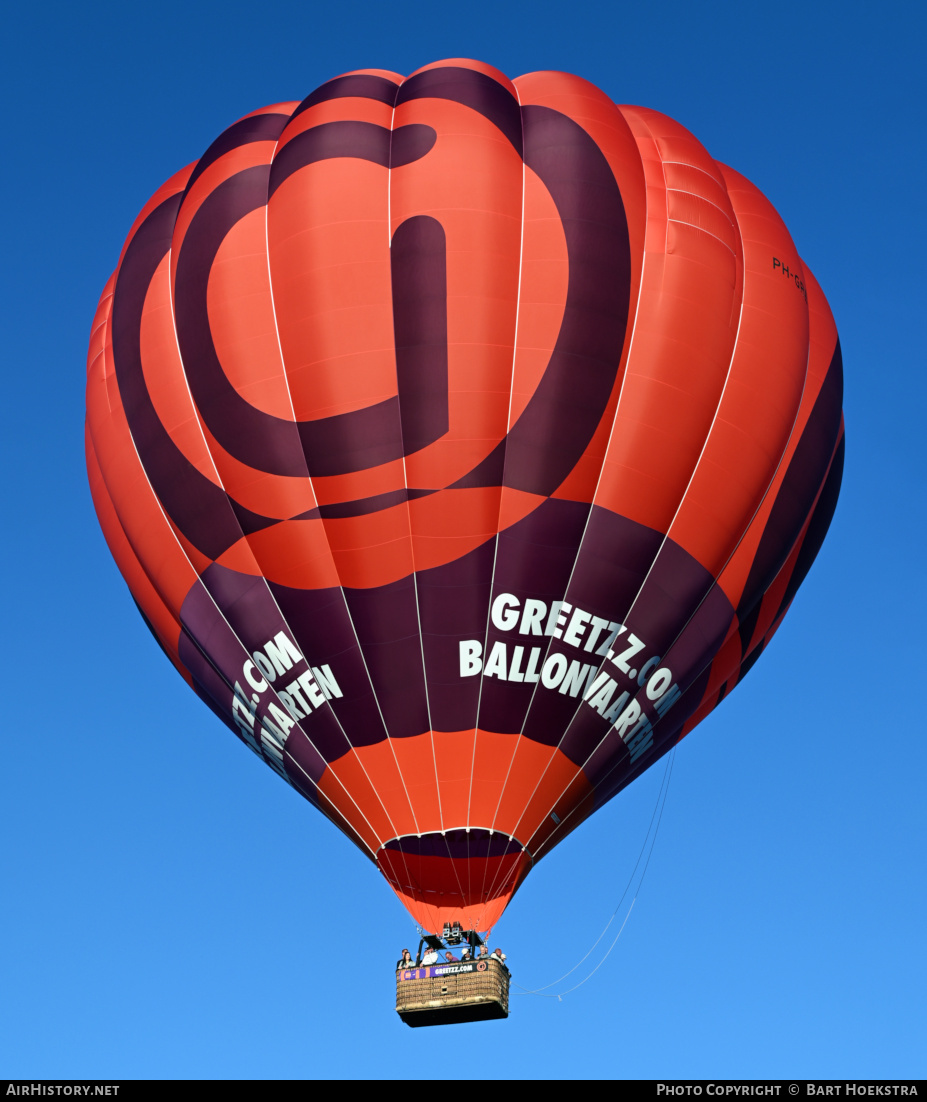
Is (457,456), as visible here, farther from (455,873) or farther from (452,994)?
(452,994)

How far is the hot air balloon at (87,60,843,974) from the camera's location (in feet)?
54.1

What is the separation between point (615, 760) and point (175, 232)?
761cm

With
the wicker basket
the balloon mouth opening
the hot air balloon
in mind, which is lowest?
the wicker basket

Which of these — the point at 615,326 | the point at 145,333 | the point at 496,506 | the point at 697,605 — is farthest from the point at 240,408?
the point at 697,605

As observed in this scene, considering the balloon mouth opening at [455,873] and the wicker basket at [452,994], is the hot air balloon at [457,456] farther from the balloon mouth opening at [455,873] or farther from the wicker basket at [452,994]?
the wicker basket at [452,994]

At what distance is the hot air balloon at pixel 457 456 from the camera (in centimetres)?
1648

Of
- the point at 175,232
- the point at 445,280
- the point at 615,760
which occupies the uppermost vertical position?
the point at 175,232

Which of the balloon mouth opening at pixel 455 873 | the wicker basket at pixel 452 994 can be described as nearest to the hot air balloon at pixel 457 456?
the balloon mouth opening at pixel 455 873

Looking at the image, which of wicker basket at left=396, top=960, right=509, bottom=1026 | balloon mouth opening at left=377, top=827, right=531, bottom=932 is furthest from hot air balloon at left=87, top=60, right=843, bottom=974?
wicker basket at left=396, top=960, right=509, bottom=1026

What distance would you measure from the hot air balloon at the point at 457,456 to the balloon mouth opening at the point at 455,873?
0.09 ft

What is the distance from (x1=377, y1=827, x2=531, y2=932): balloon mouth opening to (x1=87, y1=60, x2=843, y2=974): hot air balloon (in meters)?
0.03

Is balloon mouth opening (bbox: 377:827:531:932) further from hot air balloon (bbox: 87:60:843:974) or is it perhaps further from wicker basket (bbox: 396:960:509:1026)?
wicker basket (bbox: 396:960:509:1026)

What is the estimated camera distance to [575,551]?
54.5ft

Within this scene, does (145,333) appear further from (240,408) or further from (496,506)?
(496,506)
